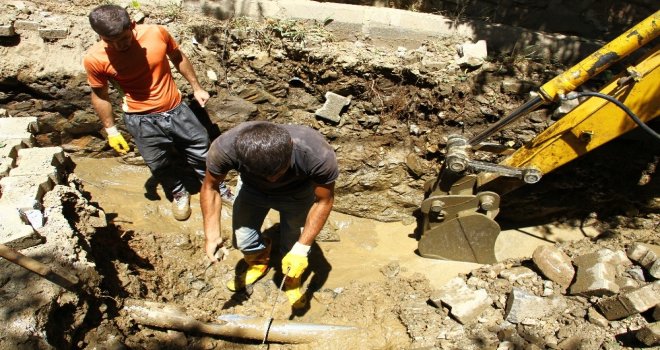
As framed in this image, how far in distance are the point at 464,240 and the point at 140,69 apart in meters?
2.84

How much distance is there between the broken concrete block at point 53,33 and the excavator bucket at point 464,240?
369 cm

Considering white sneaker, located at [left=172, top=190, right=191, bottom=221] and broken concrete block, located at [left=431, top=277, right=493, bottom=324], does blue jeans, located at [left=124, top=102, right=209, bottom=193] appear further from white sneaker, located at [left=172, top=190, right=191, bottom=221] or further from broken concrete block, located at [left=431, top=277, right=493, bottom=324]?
broken concrete block, located at [left=431, top=277, right=493, bottom=324]

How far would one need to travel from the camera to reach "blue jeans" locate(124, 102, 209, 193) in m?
3.36

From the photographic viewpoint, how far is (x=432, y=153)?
410cm

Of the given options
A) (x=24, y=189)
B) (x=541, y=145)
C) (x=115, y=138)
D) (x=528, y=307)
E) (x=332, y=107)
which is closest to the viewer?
(x=24, y=189)

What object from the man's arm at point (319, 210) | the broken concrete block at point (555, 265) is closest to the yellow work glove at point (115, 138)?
the man's arm at point (319, 210)

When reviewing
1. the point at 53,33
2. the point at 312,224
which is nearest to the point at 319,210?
the point at 312,224

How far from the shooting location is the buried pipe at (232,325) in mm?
2680

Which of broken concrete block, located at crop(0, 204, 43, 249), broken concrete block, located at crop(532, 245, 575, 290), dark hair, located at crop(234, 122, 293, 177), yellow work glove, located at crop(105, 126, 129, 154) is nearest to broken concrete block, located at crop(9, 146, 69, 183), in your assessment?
yellow work glove, located at crop(105, 126, 129, 154)

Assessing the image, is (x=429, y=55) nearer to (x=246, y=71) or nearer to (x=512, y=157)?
(x=512, y=157)

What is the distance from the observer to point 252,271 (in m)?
3.45

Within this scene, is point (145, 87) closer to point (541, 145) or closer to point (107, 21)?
point (107, 21)

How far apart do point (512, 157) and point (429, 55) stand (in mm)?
1371

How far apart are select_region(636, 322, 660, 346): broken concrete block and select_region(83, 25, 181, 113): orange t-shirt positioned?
3.48 meters
